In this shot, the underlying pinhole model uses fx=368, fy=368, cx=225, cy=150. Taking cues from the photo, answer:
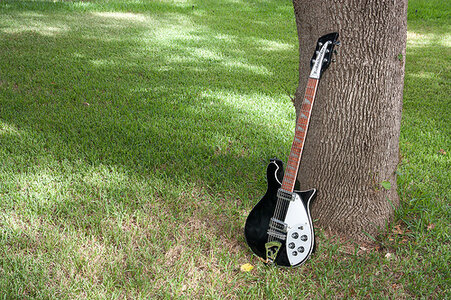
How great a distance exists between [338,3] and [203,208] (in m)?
1.64

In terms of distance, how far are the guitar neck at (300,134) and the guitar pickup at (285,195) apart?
2 cm

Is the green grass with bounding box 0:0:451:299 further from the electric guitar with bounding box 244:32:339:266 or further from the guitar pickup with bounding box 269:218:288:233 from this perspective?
the guitar pickup with bounding box 269:218:288:233

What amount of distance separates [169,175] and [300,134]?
52.4 inches

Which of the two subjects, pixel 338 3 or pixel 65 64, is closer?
pixel 338 3

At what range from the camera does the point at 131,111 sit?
13.7 ft

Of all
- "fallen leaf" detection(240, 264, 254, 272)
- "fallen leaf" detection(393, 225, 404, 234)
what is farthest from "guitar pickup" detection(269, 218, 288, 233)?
"fallen leaf" detection(393, 225, 404, 234)

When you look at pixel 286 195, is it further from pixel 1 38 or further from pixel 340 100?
pixel 1 38

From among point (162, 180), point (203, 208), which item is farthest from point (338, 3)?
point (162, 180)

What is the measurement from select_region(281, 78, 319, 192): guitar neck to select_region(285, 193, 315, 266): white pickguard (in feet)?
0.36

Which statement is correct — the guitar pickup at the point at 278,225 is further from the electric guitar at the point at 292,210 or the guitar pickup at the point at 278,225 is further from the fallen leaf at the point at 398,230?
the fallen leaf at the point at 398,230

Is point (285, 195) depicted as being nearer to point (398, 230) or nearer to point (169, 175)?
point (398, 230)

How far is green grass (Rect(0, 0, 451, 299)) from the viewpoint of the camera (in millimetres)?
2166

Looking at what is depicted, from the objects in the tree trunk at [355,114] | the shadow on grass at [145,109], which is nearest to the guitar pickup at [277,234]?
Answer: the tree trunk at [355,114]

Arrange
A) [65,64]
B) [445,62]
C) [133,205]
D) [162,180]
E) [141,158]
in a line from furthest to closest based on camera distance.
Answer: [445,62], [65,64], [141,158], [162,180], [133,205]
